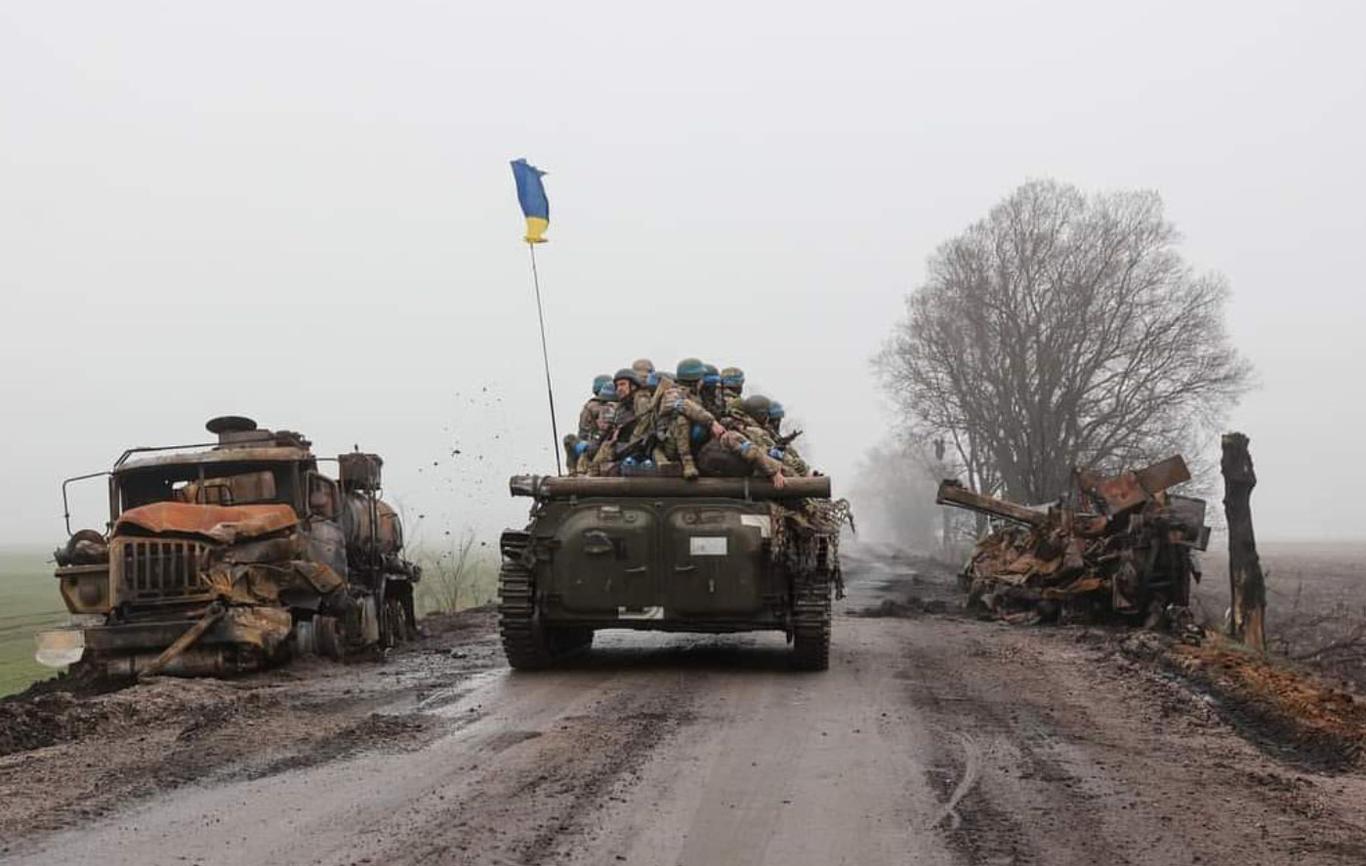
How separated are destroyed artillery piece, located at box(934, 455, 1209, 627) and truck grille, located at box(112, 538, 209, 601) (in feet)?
35.5

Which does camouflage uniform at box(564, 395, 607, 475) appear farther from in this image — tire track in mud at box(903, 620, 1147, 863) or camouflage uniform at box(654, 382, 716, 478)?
tire track in mud at box(903, 620, 1147, 863)

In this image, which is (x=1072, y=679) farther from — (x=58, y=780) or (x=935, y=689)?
(x=58, y=780)

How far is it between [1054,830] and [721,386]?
7.72m

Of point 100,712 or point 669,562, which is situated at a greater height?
point 669,562

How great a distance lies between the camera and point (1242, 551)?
14547 mm

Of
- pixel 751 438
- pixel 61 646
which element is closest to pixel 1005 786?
pixel 751 438

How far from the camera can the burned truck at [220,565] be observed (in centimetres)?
1105

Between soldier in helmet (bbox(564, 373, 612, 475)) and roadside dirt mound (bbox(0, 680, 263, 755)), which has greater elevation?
soldier in helmet (bbox(564, 373, 612, 475))

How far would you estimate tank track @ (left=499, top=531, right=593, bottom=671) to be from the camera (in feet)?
35.9

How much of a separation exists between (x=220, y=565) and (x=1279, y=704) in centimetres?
837

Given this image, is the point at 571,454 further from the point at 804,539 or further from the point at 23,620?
the point at 23,620

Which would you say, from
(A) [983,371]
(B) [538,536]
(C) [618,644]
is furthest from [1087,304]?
(B) [538,536]

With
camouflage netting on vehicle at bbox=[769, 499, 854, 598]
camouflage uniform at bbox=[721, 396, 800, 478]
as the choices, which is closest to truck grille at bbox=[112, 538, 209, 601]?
camouflage uniform at bbox=[721, 396, 800, 478]


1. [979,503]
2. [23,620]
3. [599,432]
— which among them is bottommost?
[23,620]
